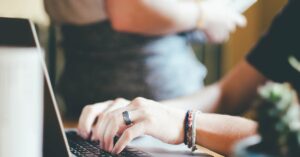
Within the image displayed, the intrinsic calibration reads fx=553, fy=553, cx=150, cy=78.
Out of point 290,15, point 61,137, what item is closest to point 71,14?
point 290,15

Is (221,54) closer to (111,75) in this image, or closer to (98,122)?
(111,75)

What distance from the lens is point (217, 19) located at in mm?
1787

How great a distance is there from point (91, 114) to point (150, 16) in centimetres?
58

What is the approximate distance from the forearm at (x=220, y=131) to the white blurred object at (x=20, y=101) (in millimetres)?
506

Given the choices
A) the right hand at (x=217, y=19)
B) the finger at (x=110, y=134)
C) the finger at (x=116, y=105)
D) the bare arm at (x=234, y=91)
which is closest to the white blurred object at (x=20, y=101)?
the finger at (x=110, y=134)

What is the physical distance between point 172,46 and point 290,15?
446mm

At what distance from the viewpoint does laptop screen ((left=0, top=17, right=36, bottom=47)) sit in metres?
0.69

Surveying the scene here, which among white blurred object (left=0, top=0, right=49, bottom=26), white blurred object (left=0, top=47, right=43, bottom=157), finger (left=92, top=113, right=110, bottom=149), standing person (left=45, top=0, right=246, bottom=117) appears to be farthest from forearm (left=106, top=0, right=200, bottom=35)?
white blurred object (left=0, top=47, right=43, bottom=157)

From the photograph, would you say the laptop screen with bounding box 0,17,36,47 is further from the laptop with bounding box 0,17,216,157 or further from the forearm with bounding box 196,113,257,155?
the forearm with bounding box 196,113,257,155

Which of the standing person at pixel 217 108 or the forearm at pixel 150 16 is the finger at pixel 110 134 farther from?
the forearm at pixel 150 16

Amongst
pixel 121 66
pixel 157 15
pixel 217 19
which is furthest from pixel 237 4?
pixel 121 66

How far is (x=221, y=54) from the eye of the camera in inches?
124

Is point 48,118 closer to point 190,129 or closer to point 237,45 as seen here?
point 190,129

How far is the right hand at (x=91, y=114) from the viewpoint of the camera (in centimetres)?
108
